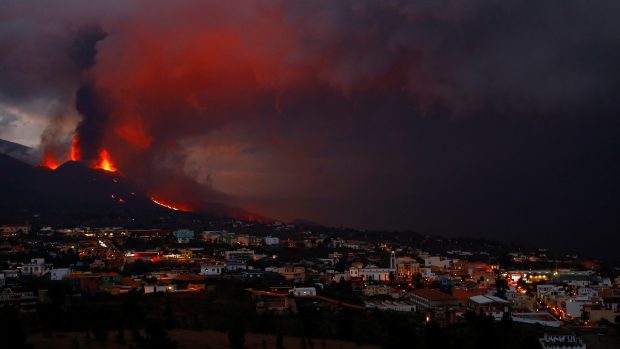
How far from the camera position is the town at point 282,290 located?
103 feet

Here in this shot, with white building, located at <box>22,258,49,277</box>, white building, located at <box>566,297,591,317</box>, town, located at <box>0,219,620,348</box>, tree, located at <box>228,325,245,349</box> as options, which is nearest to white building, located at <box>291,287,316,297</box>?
town, located at <box>0,219,620,348</box>

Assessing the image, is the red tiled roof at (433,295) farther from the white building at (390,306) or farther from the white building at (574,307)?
the white building at (574,307)

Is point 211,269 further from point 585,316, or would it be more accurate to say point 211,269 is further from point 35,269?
point 585,316

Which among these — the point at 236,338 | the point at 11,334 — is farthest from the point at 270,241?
the point at 11,334

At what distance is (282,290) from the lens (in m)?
41.9

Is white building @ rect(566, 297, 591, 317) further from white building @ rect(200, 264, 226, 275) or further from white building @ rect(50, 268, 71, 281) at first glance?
white building @ rect(50, 268, 71, 281)

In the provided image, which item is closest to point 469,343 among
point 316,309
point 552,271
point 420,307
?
point 316,309

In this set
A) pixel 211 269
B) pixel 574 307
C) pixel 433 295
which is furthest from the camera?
pixel 211 269

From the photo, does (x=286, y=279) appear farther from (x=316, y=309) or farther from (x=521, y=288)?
(x=521, y=288)

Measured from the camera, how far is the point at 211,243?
67812 millimetres

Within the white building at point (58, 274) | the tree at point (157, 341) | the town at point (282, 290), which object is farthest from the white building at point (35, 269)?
the tree at point (157, 341)

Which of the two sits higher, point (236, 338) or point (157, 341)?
point (157, 341)

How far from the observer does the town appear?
103ft

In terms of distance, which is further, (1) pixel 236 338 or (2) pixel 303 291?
(2) pixel 303 291
